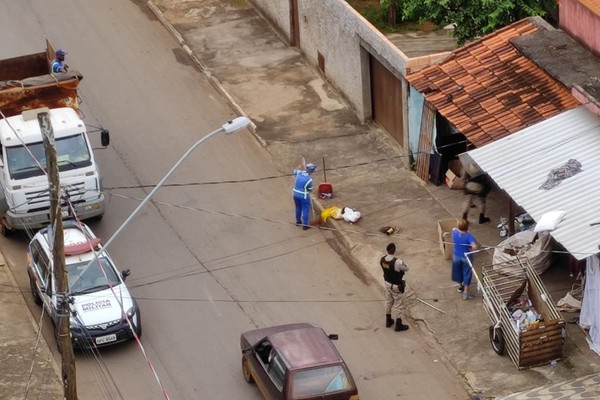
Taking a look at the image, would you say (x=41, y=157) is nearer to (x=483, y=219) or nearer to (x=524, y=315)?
(x=483, y=219)

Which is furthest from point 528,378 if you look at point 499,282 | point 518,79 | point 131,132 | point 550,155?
point 131,132

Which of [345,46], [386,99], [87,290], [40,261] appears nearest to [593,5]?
[386,99]

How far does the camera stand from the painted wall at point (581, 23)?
1093 inches

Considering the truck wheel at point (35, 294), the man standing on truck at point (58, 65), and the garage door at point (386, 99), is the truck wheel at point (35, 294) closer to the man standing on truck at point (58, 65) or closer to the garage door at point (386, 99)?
the man standing on truck at point (58, 65)

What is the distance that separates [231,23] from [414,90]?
426 inches

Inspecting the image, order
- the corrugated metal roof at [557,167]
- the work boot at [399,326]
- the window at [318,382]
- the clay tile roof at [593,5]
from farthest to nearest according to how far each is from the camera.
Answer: the clay tile roof at [593,5]
the work boot at [399,326]
the corrugated metal roof at [557,167]
the window at [318,382]

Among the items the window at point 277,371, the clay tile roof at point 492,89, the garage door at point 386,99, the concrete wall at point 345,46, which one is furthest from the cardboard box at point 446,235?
the window at point 277,371

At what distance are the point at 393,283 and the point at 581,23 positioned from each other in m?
6.75

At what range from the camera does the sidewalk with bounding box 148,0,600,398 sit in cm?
2517

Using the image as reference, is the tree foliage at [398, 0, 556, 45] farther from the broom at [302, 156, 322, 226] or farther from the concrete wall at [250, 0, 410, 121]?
the broom at [302, 156, 322, 226]

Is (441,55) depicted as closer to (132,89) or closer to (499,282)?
(499,282)

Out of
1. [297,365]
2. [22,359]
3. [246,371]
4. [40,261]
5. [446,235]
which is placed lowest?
[22,359]

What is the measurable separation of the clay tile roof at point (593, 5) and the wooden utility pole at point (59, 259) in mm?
11343

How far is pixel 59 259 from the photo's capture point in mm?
21766
